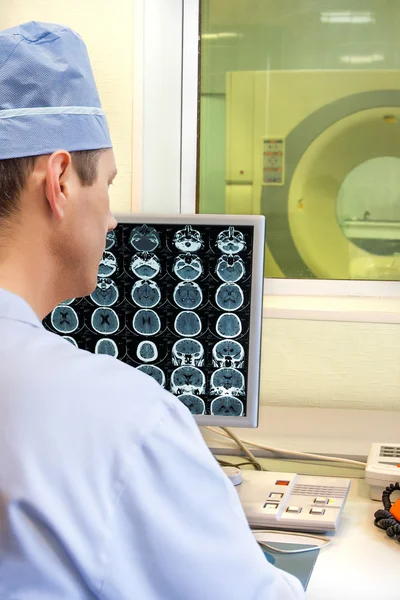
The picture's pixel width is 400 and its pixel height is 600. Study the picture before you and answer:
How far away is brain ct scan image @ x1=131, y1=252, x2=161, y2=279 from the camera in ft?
4.77

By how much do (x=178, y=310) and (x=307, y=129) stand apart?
1013 mm

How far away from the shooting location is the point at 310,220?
228 centimetres

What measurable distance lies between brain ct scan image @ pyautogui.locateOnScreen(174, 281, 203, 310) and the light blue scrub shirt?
28.3 inches

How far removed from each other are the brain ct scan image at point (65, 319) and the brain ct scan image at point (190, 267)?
0.72 ft

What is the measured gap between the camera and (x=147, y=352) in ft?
4.85

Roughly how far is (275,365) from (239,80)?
0.82 metres

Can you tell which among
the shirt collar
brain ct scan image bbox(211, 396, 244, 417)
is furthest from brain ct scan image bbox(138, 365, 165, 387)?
the shirt collar

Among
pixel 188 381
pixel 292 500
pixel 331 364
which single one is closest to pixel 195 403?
pixel 188 381

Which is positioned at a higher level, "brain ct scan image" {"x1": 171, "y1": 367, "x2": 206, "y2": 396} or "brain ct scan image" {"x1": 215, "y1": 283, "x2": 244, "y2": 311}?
"brain ct scan image" {"x1": 215, "y1": 283, "x2": 244, "y2": 311}

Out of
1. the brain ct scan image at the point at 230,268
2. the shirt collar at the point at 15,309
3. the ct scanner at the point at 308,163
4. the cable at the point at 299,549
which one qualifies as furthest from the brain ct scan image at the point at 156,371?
the ct scanner at the point at 308,163

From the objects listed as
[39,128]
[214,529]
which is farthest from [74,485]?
[39,128]

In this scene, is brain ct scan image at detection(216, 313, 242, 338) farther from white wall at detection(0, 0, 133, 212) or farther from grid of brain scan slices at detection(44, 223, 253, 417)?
white wall at detection(0, 0, 133, 212)

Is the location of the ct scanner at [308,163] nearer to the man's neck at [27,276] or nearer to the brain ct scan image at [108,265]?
the brain ct scan image at [108,265]

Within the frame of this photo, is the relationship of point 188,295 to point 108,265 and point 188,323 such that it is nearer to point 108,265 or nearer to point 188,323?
point 188,323
